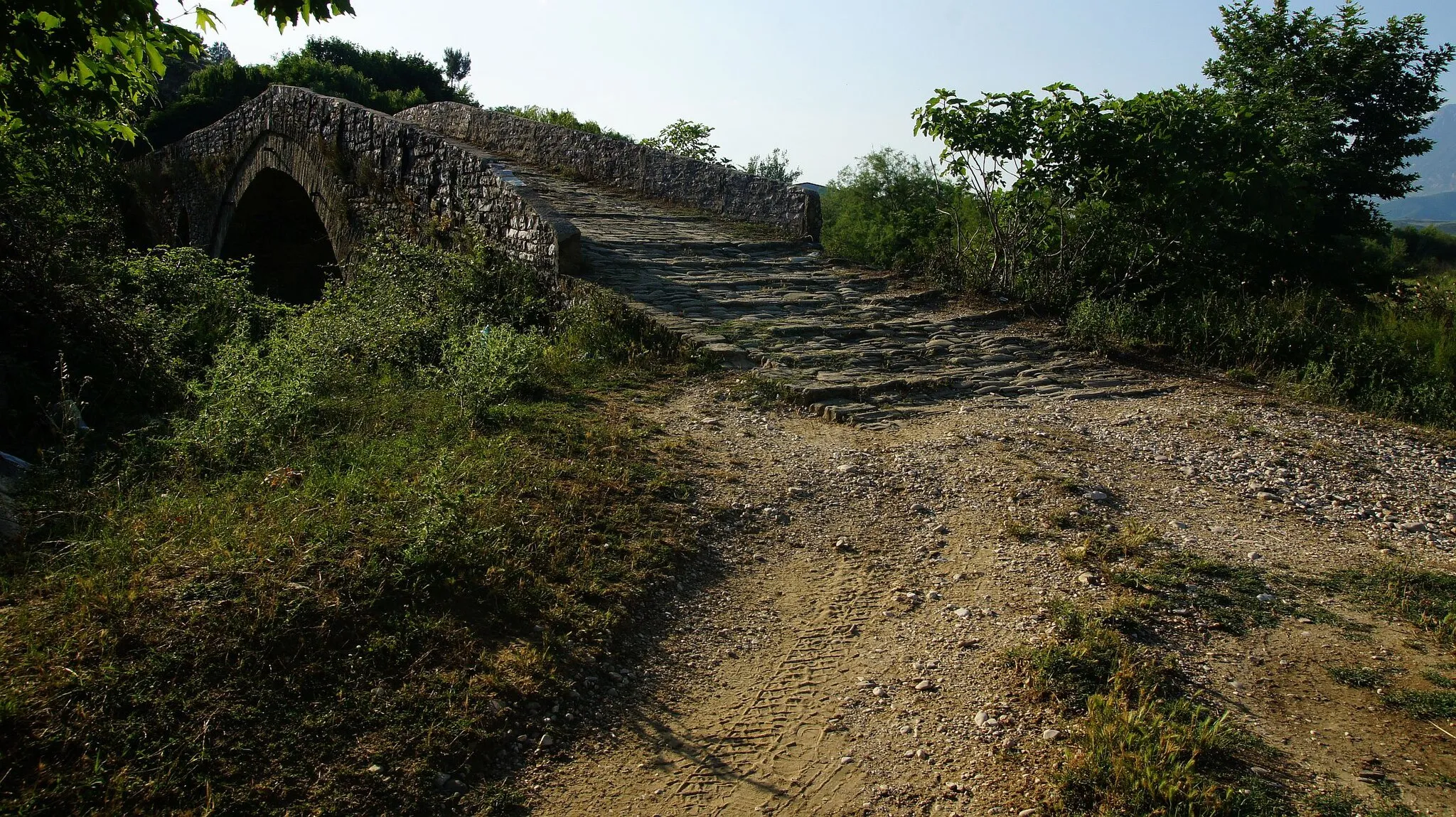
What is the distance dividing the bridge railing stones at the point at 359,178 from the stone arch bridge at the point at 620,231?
0.03 m

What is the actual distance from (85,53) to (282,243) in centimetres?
1276

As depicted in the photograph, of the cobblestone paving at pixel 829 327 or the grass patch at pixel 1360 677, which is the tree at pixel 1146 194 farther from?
the grass patch at pixel 1360 677

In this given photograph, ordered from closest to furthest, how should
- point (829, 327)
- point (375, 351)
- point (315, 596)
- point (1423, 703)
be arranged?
point (1423, 703), point (315, 596), point (375, 351), point (829, 327)

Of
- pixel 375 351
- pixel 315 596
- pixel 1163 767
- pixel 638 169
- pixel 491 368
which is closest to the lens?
pixel 1163 767

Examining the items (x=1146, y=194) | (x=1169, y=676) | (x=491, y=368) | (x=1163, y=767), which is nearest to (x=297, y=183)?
(x=491, y=368)

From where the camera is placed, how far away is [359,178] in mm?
11367

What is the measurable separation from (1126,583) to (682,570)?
195 cm

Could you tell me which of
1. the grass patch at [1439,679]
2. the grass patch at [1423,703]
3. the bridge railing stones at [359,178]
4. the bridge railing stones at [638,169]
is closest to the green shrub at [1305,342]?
the grass patch at [1439,679]

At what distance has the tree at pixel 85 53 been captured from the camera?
3305 millimetres

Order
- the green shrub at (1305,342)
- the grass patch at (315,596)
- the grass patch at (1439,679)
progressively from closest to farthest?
the grass patch at (315,596), the grass patch at (1439,679), the green shrub at (1305,342)

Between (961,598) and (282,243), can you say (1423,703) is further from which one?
(282,243)

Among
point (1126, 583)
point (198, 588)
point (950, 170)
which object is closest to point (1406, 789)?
point (1126, 583)

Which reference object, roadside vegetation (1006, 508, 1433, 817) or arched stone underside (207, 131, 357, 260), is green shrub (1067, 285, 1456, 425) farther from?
arched stone underside (207, 131, 357, 260)

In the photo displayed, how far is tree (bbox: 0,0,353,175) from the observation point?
330 centimetres
